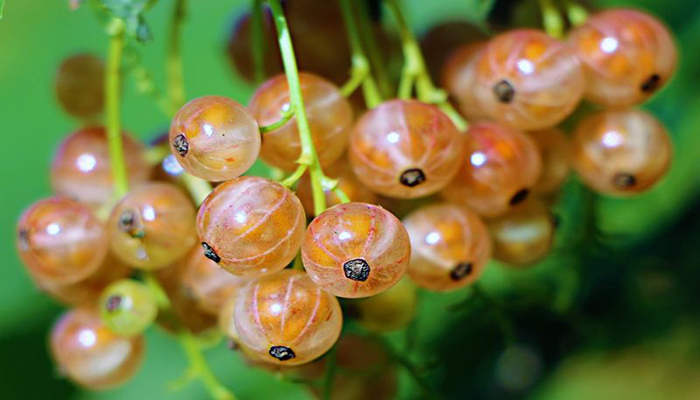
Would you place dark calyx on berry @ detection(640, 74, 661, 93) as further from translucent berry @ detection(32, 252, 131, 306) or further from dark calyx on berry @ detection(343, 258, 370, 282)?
translucent berry @ detection(32, 252, 131, 306)

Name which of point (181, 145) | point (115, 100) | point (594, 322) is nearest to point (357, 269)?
point (181, 145)

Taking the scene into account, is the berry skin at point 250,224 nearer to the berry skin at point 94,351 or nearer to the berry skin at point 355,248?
the berry skin at point 355,248

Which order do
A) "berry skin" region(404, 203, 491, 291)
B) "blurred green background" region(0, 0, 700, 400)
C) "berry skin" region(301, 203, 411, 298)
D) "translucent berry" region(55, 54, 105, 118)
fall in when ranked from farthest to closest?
"blurred green background" region(0, 0, 700, 400) → "translucent berry" region(55, 54, 105, 118) → "berry skin" region(404, 203, 491, 291) → "berry skin" region(301, 203, 411, 298)

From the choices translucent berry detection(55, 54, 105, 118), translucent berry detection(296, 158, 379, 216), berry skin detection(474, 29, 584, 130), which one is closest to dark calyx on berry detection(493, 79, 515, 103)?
berry skin detection(474, 29, 584, 130)

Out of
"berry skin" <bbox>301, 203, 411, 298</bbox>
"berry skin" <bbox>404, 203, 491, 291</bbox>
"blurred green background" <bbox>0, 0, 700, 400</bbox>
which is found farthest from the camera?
"blurred green background" <bbox>0, 0, 700, 400</bbox>

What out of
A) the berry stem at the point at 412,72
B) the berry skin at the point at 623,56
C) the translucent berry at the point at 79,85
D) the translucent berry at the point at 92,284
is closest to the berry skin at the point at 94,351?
the translucent berry at the point at 92,284

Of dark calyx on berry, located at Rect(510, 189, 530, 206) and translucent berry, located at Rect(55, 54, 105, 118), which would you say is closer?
dark calyx on berry, located at Rect(510, 189, 530, 206)
